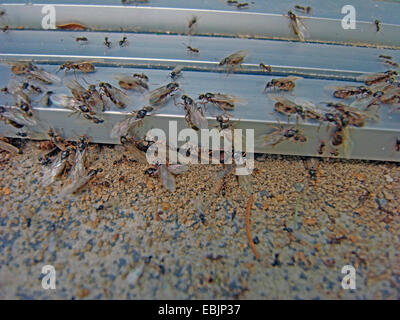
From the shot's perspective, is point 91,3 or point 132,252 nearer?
point 132,252

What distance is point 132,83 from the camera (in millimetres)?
2598

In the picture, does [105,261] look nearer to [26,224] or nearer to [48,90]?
[26,224]

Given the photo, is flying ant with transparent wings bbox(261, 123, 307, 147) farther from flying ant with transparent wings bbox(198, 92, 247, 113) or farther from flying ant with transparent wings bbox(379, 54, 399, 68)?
flying ant with transparent wings bbox(379, 54, 399, 68)

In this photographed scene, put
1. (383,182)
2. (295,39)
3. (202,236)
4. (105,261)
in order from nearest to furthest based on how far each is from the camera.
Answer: (105,261), (202,236), (383,182), (295,39)

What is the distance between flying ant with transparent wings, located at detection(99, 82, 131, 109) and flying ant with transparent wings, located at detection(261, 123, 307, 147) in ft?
4.05

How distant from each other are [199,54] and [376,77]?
5.58 feet

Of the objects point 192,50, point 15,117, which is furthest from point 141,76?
point 15,117

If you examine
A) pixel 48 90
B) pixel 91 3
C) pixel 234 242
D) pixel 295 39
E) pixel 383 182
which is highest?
pixel 91 3

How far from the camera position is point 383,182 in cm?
251

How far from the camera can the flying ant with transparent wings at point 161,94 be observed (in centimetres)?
252

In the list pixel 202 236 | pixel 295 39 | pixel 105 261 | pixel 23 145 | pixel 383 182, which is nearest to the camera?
pixel 105 261

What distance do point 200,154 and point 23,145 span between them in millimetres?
1701

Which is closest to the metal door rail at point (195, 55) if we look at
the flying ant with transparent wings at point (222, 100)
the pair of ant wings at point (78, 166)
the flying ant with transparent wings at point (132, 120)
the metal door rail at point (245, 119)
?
the metal door rail at point (245, 119)

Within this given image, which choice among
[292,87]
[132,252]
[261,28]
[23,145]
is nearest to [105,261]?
[132,252]
